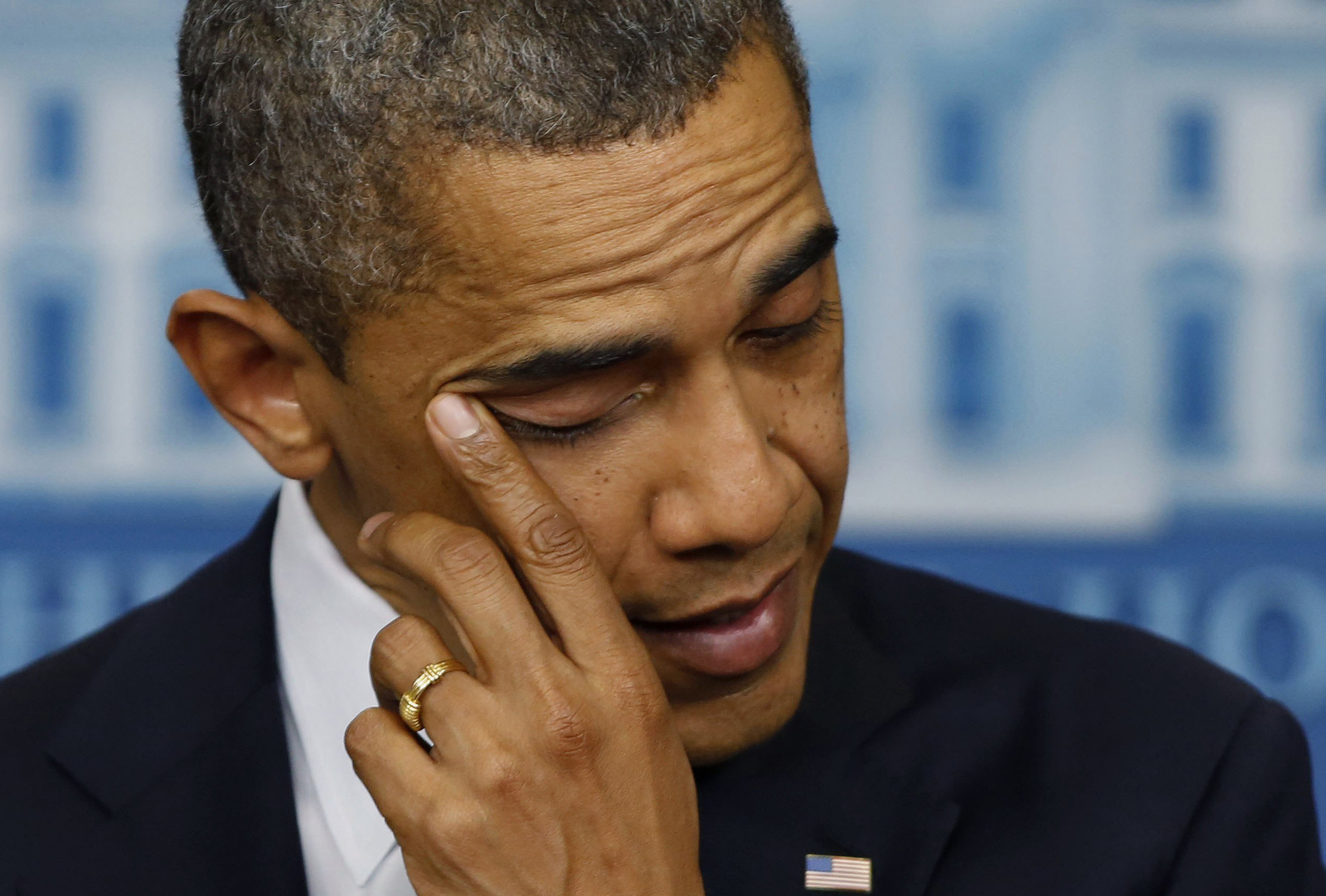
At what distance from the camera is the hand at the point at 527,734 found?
56.8 inches

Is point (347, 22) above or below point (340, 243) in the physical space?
above

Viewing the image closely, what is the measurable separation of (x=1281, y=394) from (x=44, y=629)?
94.5 inches

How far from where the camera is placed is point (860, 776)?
1.84 meters

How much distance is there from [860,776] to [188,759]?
0.81 meters

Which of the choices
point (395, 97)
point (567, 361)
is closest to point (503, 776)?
point (567, 361)

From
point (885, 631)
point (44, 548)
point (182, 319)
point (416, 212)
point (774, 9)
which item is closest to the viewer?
point (416, 212)

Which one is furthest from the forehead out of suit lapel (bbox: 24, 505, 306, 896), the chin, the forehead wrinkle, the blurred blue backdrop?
the blurred blue backdrop

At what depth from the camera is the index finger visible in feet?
4.83

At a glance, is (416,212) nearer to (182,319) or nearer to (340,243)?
(340,243)

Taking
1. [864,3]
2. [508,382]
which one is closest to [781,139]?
[508,382]

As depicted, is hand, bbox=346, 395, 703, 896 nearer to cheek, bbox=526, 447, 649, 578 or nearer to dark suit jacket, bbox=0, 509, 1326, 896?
cheek, bbox=526, 447, 649, 578

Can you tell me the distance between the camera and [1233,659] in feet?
9.45

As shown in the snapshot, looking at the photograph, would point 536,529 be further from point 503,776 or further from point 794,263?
point 794,263

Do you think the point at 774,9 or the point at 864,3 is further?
the point at 864,3
